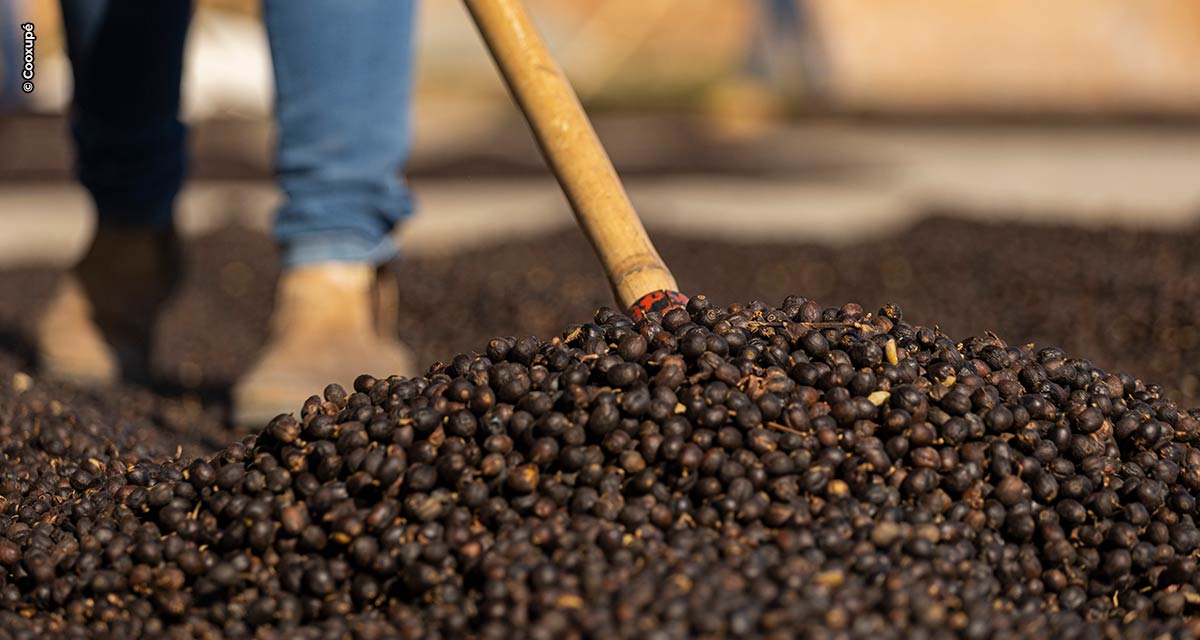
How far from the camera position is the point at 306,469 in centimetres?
151

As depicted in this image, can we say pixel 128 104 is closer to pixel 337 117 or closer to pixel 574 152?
pixel 337 117

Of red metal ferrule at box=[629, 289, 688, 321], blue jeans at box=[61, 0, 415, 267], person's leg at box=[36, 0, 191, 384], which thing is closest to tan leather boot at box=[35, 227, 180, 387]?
person's leg at box=[36, 0, 191, 384]

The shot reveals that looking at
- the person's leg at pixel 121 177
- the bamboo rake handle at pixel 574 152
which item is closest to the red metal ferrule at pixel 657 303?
the bamboo rake handle at pixel 574 152

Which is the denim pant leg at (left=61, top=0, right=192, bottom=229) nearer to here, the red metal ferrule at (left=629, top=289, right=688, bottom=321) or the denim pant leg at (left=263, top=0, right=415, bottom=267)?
the denim pant leg at (left=263, top=0, right=415, bottom=267)

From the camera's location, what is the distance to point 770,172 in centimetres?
848

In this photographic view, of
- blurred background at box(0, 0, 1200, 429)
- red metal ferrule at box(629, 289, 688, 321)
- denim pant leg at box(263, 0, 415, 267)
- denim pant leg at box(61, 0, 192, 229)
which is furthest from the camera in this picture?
blurred background at box(0, 0, 1200, 429)

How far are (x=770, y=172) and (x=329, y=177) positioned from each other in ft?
20.2

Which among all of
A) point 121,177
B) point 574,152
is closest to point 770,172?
point 121,177

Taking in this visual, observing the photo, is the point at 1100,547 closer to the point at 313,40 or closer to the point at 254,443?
the point at 254,443

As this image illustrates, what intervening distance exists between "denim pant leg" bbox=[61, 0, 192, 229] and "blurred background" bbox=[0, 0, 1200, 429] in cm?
48

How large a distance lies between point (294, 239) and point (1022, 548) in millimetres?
1600

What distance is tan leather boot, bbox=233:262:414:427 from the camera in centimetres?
254

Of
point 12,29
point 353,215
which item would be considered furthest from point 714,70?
point 353,215

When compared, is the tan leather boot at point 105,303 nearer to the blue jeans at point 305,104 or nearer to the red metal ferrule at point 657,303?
the blue jeans at point 305,104
